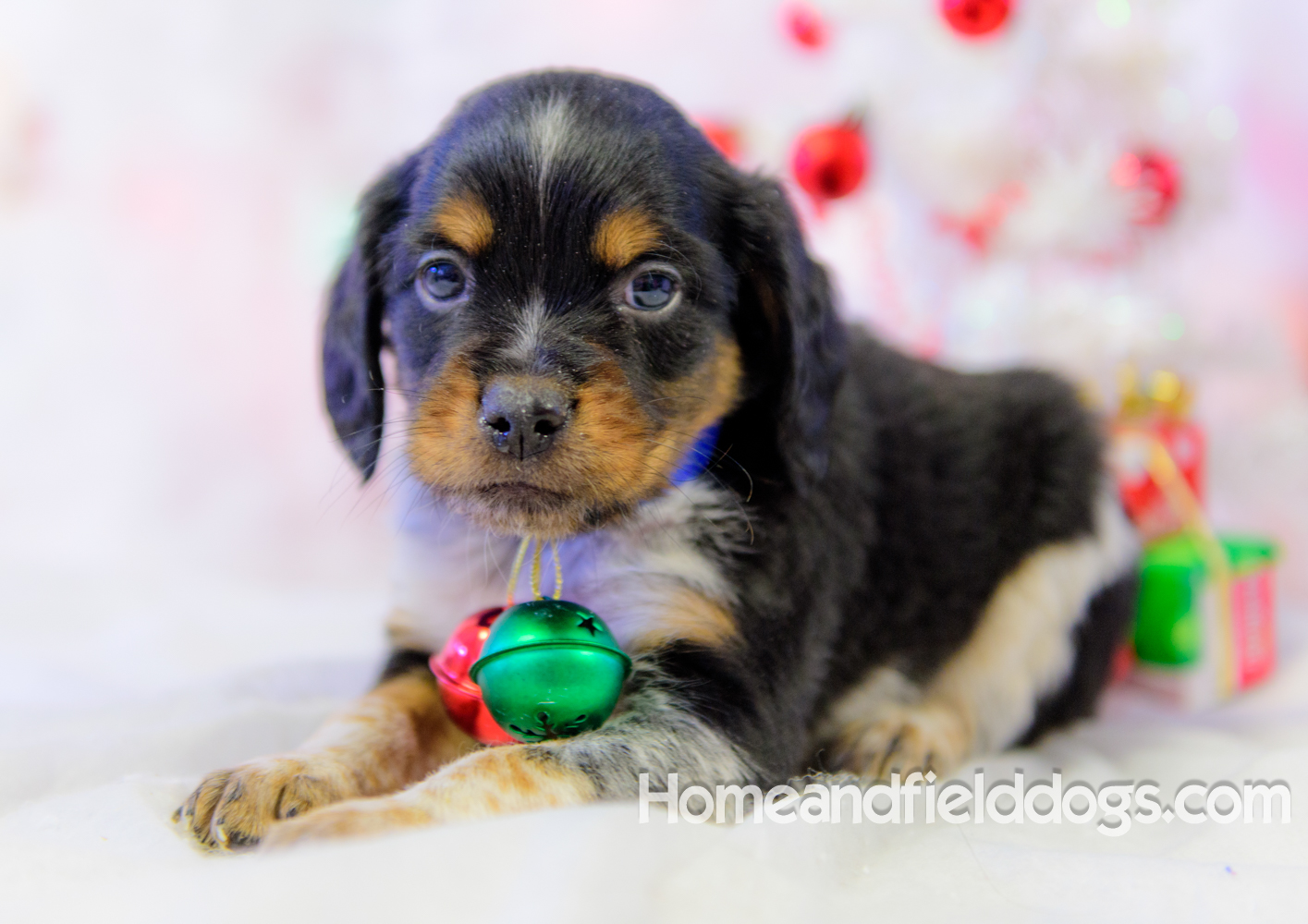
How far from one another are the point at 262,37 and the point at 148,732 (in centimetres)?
281

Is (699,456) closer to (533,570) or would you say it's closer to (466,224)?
(533,570)

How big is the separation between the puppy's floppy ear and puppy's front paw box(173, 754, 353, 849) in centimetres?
107

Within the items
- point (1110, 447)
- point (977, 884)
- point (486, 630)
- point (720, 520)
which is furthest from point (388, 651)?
point (1110, 447)

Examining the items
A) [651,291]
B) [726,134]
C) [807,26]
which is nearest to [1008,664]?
[651,291]

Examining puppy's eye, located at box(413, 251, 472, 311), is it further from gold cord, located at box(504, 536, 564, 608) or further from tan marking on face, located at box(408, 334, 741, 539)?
gold cord, located at box(504, 536, 564, 608)

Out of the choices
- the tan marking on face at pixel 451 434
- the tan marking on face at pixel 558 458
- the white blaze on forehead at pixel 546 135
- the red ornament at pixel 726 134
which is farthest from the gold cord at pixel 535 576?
the red ornament at pixel 726 134

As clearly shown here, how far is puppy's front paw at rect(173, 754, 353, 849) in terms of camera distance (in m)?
1.88

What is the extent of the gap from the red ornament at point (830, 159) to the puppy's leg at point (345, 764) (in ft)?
6.79

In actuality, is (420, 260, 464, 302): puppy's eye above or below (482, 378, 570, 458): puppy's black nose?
above

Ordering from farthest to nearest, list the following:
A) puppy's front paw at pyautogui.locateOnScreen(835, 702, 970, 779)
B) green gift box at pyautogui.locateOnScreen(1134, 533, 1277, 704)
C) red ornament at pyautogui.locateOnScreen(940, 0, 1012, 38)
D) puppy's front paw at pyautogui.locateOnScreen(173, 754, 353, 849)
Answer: red ornament at pyautogui.locateOnScreen(940, 0, 1012, 38) → green gift box at pyautogui.locateOnScreen(1134, 533, 1277, 704) → puppy's front paw at pyautogui.locateOnScreen(835, 702, 970, 779) → puppy's front paw at pyautogui.locateOnScreen(173, 754, 353, 849)

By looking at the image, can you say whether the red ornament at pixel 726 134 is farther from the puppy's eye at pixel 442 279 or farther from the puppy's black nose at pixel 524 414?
the puppy's black nose at pixel 524 414

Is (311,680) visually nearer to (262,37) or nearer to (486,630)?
(486,630)

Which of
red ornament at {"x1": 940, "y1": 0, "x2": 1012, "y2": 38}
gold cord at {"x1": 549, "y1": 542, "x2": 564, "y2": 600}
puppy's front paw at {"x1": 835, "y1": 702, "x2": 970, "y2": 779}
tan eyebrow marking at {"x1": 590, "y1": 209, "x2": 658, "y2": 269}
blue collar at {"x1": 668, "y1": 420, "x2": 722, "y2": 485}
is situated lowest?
puppy's front paw at {"x1": 835, "y1": 702, "x2": 970, "y2": 779}

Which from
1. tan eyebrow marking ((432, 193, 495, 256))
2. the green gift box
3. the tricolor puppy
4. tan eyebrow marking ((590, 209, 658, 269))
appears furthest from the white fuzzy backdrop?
tan eyebrow marking ((590, 209, 658, 269))
